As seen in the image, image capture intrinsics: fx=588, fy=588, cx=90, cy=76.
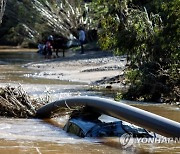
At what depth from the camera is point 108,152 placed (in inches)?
305

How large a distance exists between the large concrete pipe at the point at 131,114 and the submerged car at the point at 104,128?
219 mm

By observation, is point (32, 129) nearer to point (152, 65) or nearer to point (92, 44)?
point (152, 65)

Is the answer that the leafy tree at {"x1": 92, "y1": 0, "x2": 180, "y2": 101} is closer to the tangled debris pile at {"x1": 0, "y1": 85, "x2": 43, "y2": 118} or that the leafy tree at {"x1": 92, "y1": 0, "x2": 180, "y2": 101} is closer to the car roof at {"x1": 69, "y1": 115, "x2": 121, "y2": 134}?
the tangled debris pile at {"x1": 0, "y1": 85, "x2": 43, "y2": 118}

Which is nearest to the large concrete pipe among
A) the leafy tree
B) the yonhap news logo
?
the yonhap news logo

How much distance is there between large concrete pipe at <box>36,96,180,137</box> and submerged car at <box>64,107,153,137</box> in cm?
22

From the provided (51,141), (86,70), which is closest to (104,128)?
(51,141)

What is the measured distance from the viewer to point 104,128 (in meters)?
9.10

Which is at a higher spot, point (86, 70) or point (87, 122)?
point (87, 122)

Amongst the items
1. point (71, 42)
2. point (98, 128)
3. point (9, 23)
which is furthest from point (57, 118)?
point (9, 23)

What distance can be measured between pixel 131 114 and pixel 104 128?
0.99 m

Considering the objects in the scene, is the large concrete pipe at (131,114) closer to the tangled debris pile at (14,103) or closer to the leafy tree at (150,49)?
the tangled debris pile at (14,103)

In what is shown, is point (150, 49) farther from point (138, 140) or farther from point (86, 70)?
point (86, 70)

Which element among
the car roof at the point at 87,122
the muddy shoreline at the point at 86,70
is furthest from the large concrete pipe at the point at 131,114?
the muddy shoreline at the point at 86,70

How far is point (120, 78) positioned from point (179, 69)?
5.33m
